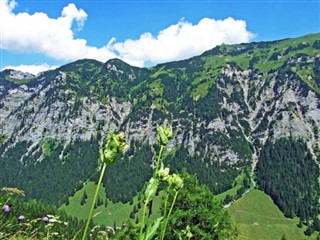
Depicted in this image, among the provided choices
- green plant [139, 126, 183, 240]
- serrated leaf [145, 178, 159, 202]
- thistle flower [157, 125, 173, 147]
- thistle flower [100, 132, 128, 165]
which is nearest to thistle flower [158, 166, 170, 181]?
green plant [139, 126, 183, 240]

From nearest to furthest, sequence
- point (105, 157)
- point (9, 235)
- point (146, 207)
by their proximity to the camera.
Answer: point (105, 157), point (146, 207), point (9, 235)

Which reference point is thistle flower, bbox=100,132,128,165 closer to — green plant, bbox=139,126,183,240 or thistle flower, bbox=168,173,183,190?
green plant, bbox=139,126,183,240

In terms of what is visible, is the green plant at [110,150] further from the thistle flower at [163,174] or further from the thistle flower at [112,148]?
the thistle flower at [163,174]

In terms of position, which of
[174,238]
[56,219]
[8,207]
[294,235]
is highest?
[8,207]

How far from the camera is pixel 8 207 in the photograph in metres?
4.80

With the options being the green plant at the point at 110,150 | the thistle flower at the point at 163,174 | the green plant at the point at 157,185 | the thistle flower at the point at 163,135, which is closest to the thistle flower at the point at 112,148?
the green plant at the point at 110,150

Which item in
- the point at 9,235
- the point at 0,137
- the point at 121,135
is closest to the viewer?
the point at 121,135

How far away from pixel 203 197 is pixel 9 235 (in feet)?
68.9

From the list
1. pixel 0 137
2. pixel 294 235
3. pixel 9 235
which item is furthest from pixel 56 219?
pixel 294 235

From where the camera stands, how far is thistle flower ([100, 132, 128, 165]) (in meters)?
2.42

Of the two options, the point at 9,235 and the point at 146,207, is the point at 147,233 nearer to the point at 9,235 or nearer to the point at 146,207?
the point at 146,207

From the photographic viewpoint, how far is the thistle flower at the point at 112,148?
242 cm

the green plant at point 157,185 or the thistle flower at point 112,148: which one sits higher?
the thistle flower at point 112,148

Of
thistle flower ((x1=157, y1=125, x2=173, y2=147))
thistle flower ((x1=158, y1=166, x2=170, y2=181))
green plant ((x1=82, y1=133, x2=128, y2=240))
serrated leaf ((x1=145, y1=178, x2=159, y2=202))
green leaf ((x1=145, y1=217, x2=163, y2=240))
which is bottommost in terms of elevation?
green leaf ((x1=145, y1=217, x2=163, y2=240))
